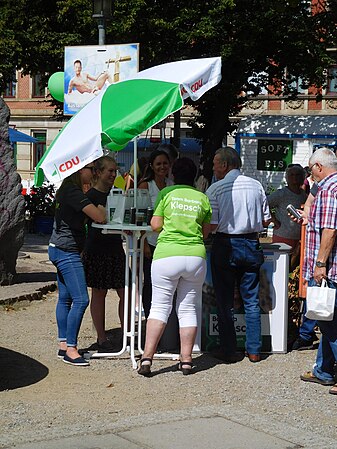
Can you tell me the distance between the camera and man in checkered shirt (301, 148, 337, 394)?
23.1 ft

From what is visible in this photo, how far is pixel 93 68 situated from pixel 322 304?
6.61 meters

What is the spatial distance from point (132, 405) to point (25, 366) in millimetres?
1559

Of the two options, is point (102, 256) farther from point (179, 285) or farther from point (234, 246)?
point (234, 246)

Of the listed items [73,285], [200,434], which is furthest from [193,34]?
[200,434]

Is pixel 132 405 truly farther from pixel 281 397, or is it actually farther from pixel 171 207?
pixel 171 207

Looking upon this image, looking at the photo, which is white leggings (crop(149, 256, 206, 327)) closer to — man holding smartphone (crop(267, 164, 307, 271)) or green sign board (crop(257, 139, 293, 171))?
man holding smartphone (crop(267, 164, 307, 271))

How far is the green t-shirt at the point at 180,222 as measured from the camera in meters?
7.61

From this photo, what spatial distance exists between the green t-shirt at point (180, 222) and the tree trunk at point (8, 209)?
15.1 ft

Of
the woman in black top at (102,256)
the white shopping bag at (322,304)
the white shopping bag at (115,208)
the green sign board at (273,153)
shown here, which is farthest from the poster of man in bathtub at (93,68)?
the green sign board at (273,153)

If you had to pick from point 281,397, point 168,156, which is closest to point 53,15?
point 168,156

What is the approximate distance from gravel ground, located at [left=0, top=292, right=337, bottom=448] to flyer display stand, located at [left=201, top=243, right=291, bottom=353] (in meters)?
0.16

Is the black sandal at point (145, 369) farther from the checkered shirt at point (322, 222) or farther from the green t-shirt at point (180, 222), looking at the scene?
the checkered shirt at point (322, 222)

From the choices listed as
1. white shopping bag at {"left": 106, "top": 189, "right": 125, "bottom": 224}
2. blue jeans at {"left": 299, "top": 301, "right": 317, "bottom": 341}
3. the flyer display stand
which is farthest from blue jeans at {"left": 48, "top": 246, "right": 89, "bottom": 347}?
blue jeans at {"left": 299, "top": 301, "right": 317, "bottom": 341}

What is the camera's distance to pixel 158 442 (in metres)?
5.70
